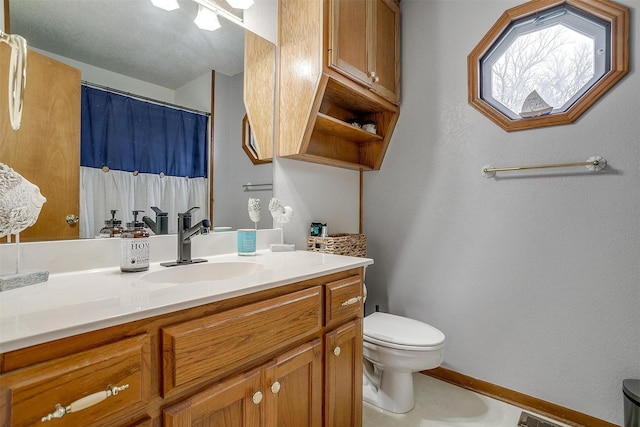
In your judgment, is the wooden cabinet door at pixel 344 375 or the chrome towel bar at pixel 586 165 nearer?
the wooden cabinet door at pixel 344 375

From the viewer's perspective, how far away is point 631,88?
1463 millimetres

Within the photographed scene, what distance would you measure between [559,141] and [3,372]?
222 centimetres

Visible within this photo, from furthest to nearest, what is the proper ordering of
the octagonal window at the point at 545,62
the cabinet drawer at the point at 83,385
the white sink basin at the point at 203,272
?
the octagonal window at the point at 545,62
the white sink basin at the point at 203,272
the cabinet drawer at the point at 83,385

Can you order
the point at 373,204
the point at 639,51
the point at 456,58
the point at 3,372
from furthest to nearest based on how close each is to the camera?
the point at 373,204, the point at 456,58, the point at 639,51, the point at 3,372

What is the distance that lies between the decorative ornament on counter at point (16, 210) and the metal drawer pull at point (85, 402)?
43 centimetres

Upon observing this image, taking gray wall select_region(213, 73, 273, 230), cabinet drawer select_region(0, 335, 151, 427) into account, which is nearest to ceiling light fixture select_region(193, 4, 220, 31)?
gray wall select_region(213, 73, 273, 230)

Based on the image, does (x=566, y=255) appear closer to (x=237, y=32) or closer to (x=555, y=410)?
(x=555, y=410)

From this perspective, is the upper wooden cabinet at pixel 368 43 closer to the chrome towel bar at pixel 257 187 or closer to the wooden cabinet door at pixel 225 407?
the chrome towel bar at pixel 257 187

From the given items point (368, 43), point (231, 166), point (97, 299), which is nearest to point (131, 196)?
point (231, 166)

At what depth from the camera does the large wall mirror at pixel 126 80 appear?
→ 102cm

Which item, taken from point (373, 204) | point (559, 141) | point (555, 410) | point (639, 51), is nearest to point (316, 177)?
point (373, 204)

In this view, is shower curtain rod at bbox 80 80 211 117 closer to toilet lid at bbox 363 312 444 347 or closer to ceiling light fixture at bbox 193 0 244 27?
ceiling light fixture at bbox 193 0 244 27

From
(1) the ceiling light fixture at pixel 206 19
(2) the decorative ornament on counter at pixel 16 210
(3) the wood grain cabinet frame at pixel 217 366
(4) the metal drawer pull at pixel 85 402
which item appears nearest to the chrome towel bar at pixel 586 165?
(3) the wood grain cabinet frame at pixel 217 366

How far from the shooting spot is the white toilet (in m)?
1.55
